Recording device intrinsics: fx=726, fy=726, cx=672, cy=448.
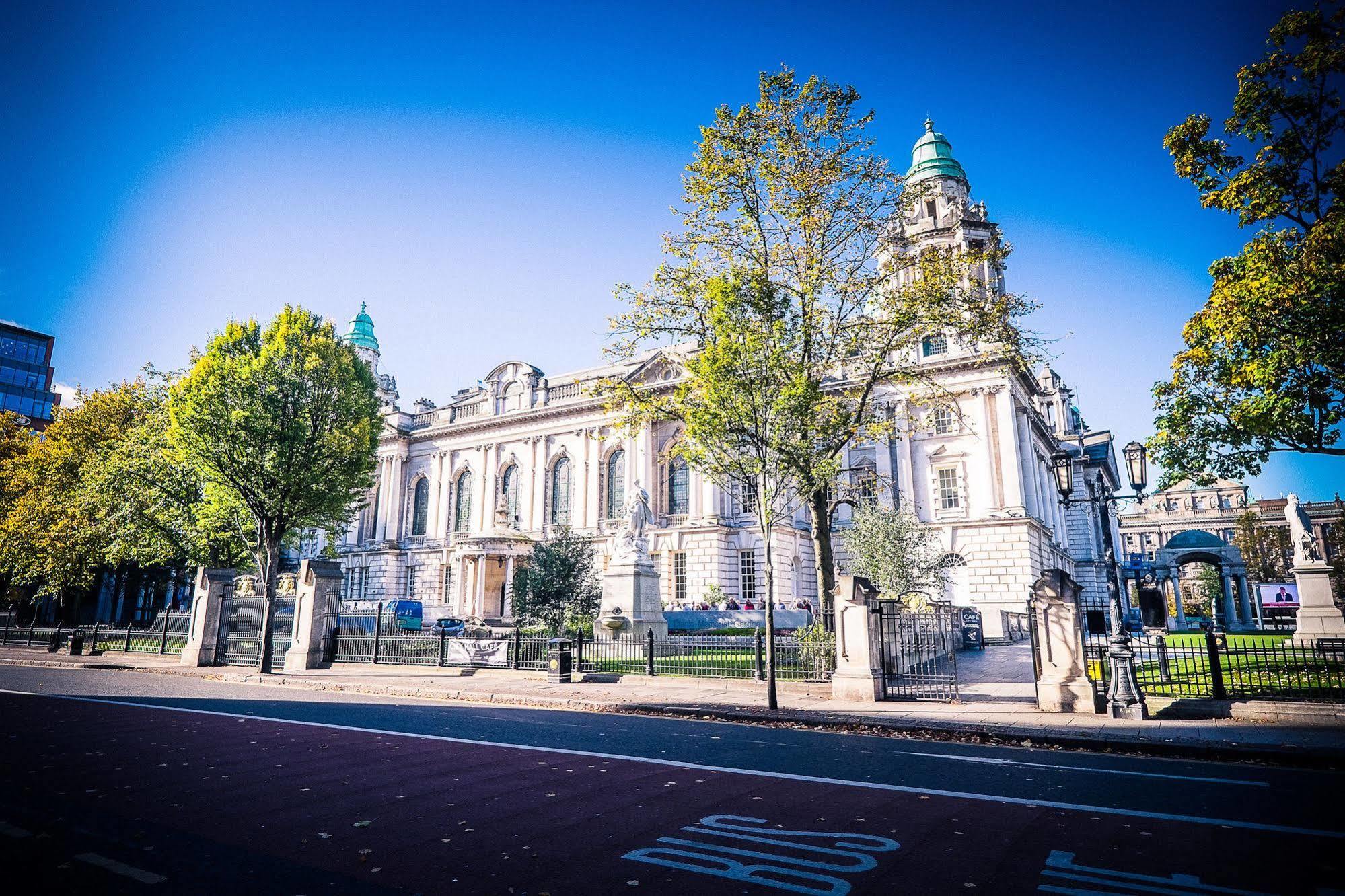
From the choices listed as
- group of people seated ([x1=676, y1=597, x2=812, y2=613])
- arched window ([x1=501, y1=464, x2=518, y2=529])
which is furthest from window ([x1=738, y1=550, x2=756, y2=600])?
arched window ([x1=501, y1=464, x2=518, y2=529])

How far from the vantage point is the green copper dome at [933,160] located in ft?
147

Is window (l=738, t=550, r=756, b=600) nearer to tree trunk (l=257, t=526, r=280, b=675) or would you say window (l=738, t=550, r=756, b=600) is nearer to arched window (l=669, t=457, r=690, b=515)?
arched window (l=669, t=457, r=690, b=515)

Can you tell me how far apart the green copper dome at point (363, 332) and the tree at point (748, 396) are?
58.5m

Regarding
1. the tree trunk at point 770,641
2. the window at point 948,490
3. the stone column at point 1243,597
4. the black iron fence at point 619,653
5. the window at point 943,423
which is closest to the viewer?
the tree trunk at point 770,641

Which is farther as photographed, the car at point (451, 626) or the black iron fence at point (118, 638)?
the car at point (451, 626)

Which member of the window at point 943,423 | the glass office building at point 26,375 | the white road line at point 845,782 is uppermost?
the glass office building at point 26,375

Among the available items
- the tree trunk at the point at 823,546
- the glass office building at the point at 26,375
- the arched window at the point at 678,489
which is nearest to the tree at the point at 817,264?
the tree trunk at the point at 823,546

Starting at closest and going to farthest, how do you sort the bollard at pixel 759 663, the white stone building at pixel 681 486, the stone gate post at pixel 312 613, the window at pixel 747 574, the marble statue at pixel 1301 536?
the bollard at pixel 759 663 → the marble statue at pixel 1301 536 → the stone gate post at pixel 312 613 → the white stone building at pixel 681 486 → the window at pixel 747 574

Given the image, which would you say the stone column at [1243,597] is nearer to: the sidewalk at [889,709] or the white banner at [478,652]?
the sidewalk at [889,709]

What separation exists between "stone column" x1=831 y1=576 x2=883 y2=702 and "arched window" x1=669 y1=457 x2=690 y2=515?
99.6ft

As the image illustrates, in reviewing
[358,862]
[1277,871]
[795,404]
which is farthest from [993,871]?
[795,404]

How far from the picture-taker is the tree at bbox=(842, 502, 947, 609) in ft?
107

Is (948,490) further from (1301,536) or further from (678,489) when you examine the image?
(1301,536)

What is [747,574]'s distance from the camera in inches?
1671
